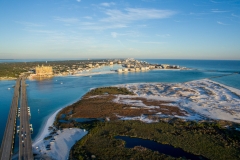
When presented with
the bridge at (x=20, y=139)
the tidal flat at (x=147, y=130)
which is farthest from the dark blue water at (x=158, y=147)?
the bridge at (x=20, y=139)

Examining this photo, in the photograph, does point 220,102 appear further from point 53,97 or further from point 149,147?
point 53,97

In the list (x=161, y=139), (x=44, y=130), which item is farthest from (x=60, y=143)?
(x=161, y=139)

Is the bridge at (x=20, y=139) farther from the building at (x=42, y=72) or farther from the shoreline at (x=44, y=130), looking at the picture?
the building at (x=42, y=72)

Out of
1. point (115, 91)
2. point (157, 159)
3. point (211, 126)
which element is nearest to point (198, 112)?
point (211, 126)

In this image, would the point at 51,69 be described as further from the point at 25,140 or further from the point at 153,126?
the point at 153,126

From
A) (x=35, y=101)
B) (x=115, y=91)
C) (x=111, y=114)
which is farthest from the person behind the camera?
(x=115, y=91)

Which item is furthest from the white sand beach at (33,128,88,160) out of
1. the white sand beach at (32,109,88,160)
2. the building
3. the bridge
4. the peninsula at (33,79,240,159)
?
the building
